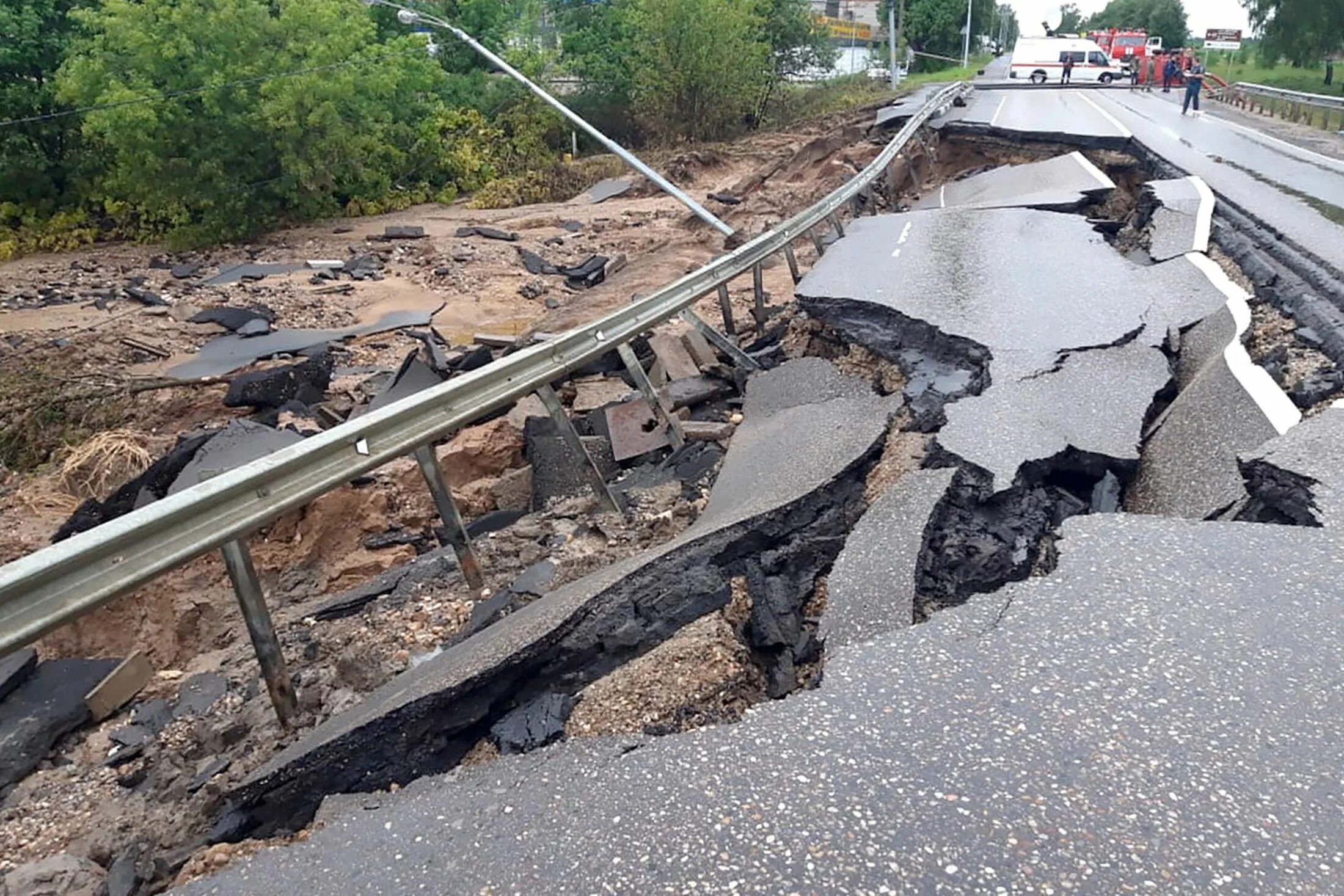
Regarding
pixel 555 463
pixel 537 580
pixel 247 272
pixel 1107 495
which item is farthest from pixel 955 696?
pixel 247 272

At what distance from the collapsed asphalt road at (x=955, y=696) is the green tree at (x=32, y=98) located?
75.1 feet

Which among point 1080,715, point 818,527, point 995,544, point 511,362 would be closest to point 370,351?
point 511,362

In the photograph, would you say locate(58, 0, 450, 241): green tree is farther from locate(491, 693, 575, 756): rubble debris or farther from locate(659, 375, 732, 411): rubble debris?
locate(491, 693, 575, 756): rubble debris

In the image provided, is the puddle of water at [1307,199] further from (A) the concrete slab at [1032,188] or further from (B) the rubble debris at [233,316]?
(B) the rubble debris at [233,316]

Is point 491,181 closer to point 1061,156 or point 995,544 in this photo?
point 1061,156

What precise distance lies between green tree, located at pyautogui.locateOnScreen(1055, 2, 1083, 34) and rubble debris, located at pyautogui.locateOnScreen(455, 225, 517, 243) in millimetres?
138818

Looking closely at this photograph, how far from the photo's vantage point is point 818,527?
409 centimetres

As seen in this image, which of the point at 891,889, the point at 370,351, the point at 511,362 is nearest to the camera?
the point at 891,889

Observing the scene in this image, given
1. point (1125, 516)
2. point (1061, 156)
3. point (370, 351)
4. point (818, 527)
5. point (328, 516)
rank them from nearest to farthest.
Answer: point (1125, 516) < point (818, 527) < point (328, 516) < point (370, 351) < point (1061, 156)

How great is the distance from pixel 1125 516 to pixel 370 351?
390 inches

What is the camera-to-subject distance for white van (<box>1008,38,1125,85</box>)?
1462 inches

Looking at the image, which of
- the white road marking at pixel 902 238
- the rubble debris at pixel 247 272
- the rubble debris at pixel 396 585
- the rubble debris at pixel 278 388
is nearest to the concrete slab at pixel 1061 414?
the rubble debris at pixel 396 585

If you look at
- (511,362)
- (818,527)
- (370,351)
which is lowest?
(370,351)

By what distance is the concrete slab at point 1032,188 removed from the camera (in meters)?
10.9
